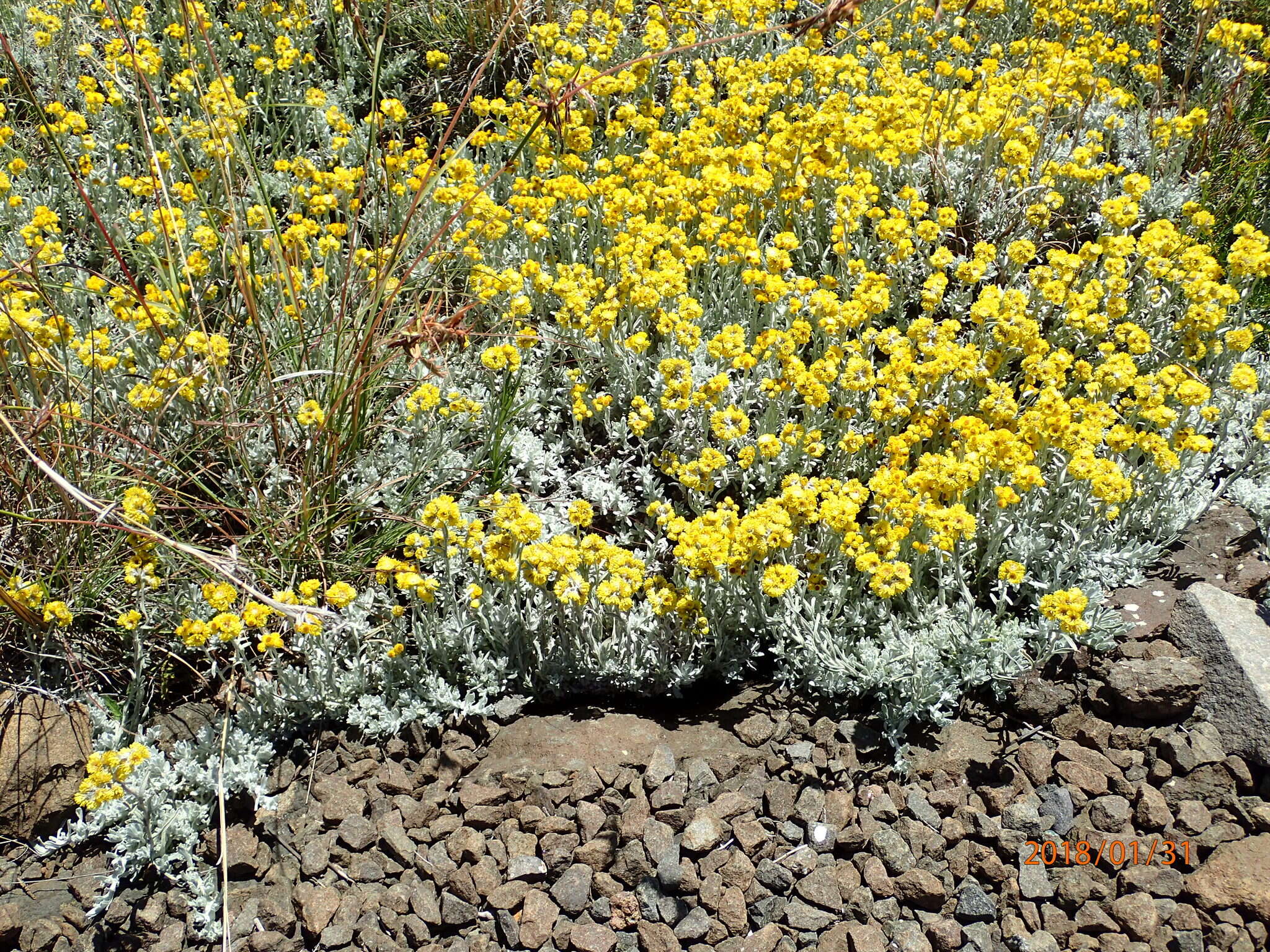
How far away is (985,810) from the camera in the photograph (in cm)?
266

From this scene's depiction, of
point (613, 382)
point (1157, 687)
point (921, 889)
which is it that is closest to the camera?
point (921, 889)

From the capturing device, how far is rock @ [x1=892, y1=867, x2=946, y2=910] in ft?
8.16

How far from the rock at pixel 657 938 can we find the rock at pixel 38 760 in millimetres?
1670

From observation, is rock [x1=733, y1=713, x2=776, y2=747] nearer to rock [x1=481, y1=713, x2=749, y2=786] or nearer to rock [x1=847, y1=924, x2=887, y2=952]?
rock [x1=481, y1=713, x2=749, y2=786]

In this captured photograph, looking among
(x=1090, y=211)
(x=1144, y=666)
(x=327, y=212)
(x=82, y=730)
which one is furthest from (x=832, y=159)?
(x=82, y=730)

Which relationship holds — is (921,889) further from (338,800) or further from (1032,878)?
(338,800)

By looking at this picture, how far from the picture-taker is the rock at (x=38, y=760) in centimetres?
283

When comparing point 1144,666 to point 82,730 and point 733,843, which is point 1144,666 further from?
point 82,730

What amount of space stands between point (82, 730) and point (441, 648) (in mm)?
1080

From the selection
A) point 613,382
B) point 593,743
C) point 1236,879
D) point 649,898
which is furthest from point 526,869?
point 613,382

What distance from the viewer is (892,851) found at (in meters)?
2.58

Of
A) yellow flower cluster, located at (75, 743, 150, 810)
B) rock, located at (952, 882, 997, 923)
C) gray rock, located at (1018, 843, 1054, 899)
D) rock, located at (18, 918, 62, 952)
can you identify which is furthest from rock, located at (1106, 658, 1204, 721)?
rock, located at (18, 918, 62, 952)

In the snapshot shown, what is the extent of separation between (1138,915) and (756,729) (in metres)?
1.04

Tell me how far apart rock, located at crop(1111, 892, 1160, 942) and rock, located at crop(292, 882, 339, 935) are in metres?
1.93
